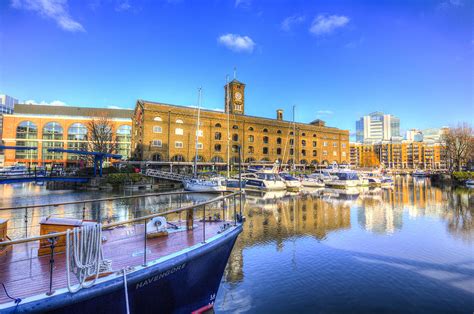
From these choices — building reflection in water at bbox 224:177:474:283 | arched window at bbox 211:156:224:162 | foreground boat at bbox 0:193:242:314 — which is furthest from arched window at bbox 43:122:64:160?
foreground boat at bbox 0:193:242:314

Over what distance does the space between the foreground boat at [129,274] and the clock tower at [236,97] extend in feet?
194

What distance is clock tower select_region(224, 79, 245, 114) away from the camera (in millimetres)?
65125

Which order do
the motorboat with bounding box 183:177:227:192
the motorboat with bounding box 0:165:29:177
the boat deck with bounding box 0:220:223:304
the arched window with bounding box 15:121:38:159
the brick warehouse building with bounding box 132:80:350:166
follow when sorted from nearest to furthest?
1. the boat deck with bounding box 0:220:223:304
2. the motorboat with bounding box 183:177:227:192
3. the motorboat with bounding box 0:165:29:177
4. the brick warehouse building with bounding box 132:80:350:166
5. the arched window with bounding box 15:121:38:159

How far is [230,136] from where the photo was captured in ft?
196

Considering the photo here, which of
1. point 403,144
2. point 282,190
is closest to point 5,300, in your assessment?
point 282,190

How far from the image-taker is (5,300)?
3789 millimetres

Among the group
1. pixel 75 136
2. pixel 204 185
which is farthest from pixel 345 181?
pixel 75 136

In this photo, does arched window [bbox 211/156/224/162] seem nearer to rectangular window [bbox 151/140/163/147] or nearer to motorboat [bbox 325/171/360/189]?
rectangular window [bbox 151/140/163/147]

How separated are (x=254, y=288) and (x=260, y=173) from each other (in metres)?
31.5

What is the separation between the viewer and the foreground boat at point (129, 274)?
154 inches

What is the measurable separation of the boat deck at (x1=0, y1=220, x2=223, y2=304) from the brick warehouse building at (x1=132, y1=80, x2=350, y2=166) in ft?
147

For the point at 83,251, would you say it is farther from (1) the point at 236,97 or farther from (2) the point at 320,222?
(1) the point at 236,97

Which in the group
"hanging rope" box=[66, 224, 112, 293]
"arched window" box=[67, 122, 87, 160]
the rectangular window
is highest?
"arched window" box=[67, 122, 87, 160]

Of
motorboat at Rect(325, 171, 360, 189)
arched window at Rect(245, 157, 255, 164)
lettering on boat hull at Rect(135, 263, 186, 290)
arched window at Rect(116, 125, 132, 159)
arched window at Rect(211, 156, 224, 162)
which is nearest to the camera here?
lettering on boat hull at Rect(135, 263, 186, 290)
